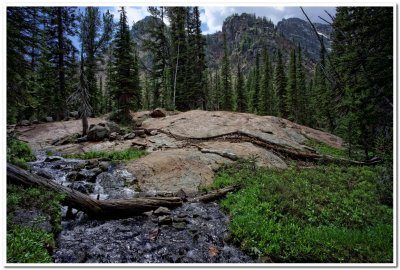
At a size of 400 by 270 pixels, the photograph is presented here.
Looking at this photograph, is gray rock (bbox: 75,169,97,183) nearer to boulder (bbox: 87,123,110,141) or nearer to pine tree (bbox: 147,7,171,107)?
boulder (bbox: 87,123,110,141)

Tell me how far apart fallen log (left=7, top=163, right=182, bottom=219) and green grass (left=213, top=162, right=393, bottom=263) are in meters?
2.83

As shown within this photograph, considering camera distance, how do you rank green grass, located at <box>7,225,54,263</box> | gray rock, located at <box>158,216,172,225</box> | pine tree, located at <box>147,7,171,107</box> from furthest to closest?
pine tree, located at <box>147,7,171,107</box>, gray rock, located at <box>158,216,172,225</box>, green grass, located at <box>7,225,54,263</box>

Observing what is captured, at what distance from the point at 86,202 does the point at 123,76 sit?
1955cm

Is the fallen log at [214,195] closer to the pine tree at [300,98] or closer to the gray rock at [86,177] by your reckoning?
the gray rock at [86,177]

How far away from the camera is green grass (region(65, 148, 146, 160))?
47.2ft

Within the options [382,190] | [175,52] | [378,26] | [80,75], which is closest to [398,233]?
[382,190]

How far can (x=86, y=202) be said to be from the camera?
7.21m

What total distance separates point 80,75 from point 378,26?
54.4 feet

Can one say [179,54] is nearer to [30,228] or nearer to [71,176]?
[71,176]

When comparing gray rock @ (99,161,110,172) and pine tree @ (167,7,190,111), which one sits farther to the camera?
pine tree @ (167,7,190,111)

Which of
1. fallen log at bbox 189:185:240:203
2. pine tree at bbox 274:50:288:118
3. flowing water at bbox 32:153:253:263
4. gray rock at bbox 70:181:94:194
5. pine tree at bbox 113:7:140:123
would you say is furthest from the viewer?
pine tree at bbox 274:50:288:118

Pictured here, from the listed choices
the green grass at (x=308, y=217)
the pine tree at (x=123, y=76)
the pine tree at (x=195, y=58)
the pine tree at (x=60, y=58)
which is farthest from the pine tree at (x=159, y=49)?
the green grass at (x=308, y=217)

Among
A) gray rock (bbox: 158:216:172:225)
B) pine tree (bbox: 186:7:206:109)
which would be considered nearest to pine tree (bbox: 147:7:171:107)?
pine tree (bbox: 186:7:206:109)

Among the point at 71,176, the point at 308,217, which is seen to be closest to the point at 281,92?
the point at 71,176
